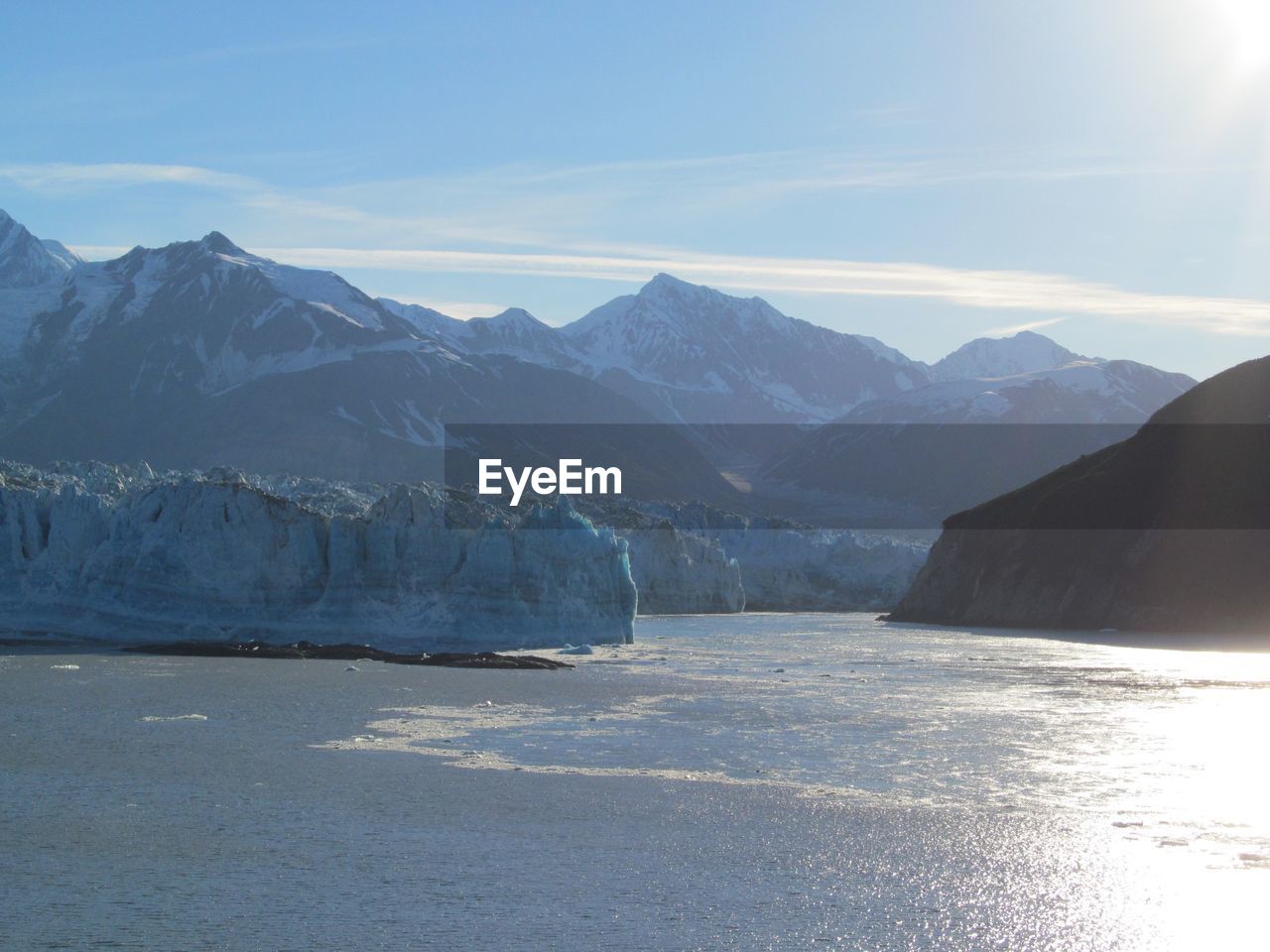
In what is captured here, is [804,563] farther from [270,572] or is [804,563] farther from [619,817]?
[619,817]

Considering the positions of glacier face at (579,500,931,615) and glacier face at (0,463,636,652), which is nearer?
glacier face at (0,463,636,652)

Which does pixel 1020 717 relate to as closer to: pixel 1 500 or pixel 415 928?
pixel 415 928

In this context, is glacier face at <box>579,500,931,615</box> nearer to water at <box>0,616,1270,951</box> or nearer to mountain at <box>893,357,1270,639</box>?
mountain at <box>893,357,1270,639</box>

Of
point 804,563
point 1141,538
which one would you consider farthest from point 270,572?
point 804,563

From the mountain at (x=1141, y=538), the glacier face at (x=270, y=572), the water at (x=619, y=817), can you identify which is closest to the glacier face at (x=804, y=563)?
the mountain at (x=1141, y=538)

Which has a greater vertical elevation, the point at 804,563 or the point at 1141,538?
the point at 1141,538

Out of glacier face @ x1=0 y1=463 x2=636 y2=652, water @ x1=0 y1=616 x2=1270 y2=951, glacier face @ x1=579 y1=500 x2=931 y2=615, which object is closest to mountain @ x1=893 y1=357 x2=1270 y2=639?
glacier face @ x1=579 y1=500 x2=931 y2=615

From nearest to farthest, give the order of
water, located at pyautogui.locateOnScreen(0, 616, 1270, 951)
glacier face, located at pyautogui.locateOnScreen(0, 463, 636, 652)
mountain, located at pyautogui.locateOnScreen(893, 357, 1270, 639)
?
water, located at pyautogui.locateOnScreen(0, 616, 1270, 951) < glacier face, located at pyautogui.locateOnScreen(0, 463, 636, 652) < mountain, located at pyautogui.locateOnScreen(893, 357, 1270, 639)
